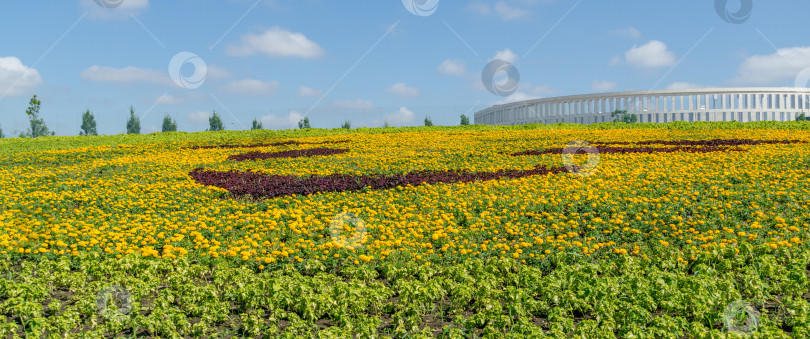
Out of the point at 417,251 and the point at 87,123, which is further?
the point at 87,123

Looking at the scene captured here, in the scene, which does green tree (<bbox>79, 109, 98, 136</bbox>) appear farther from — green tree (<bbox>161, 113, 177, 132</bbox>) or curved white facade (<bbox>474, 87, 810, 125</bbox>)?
curved white facade (<bbox>474, 87, 810, 125</bbox>)

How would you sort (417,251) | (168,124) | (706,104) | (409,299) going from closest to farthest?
(409,299) → (417,251) → (168,124) → (706,104)

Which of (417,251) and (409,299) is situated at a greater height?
(417,251)

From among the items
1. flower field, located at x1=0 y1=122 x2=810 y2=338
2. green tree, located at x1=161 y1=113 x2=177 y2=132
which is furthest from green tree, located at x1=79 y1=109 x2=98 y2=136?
flower field, located at x1=0 y1=122 x2=810 y2=338

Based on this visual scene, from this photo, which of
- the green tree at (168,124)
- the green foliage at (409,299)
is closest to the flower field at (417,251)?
the green foliage at (409,299)

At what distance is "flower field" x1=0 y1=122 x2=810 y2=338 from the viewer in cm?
566

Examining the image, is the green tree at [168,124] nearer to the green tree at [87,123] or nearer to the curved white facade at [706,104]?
the green tree at [87,123]

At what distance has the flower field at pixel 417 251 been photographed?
18.6ft

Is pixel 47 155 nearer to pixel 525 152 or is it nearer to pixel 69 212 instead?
pixel 69 212

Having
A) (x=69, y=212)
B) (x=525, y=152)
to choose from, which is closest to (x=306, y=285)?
(x=69, y=212)

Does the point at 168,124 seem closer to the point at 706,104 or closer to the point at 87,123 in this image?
the point at 87,123

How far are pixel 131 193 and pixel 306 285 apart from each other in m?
8.36

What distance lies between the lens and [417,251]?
8.03 meters

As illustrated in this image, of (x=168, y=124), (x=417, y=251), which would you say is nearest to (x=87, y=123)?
(x=168, y=124)
